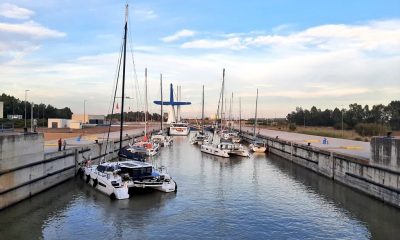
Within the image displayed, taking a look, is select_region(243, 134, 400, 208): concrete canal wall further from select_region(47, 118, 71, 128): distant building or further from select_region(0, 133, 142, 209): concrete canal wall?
select_region(47, 118, 71, 128): distant building

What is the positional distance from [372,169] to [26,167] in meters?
25.8

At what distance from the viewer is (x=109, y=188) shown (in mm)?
31359

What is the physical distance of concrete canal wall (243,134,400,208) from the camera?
94.0 ft

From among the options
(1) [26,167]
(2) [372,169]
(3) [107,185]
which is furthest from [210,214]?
(2) [372,169]

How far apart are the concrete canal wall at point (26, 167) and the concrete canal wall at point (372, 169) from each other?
1007 inches

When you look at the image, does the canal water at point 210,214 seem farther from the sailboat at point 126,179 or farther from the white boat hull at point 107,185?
the sailboat at point 126,179

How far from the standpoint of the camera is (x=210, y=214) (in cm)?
2705

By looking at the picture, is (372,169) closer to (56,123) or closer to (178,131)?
(56,123)

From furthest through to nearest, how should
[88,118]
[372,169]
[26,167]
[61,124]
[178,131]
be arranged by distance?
[88,118]
[178,131]
[61,124]
[372,169]
[26,167]

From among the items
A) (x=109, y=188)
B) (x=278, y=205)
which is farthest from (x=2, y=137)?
(x=278, y=205)

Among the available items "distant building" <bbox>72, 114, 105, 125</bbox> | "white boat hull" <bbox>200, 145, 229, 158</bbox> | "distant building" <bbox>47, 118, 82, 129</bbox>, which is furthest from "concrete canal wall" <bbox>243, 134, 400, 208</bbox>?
"distant building" <bbox>72, 114, 105, 125</bbox>

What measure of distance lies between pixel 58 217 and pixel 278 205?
15.3 m

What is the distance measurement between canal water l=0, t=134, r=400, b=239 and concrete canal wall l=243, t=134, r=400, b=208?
3.01 ft

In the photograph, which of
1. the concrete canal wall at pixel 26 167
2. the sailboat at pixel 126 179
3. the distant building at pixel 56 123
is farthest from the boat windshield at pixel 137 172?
the distant building at pixel 56 123
